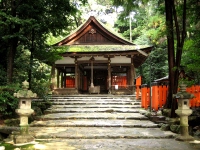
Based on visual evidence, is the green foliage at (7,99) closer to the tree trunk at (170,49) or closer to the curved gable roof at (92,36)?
the tree trunk at (170,49)

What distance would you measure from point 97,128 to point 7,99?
3938 mm

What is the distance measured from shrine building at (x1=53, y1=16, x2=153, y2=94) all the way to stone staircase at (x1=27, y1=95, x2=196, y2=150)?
403 cm

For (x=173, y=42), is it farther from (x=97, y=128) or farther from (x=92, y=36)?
(x=92, y=36)

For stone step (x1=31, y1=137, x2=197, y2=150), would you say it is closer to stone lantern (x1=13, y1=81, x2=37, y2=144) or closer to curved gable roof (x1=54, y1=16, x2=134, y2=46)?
stone lantern (x1=13, y1=81, x2=37, y2=144)

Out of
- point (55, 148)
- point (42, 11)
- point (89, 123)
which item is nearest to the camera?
point (55, 148)

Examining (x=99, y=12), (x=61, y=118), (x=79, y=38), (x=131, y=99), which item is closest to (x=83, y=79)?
(x=79, y=38)

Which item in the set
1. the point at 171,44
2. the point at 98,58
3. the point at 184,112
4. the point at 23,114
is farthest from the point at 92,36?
the point at 184,112

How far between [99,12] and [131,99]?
2812 cm

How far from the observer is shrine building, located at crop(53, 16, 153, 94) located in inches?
697

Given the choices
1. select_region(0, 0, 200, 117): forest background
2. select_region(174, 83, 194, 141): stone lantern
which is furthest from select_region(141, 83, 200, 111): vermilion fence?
select_region(174, 83, 194, 141): stone lantern

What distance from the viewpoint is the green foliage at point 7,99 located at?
333 inches

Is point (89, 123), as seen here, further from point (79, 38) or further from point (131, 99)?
point (79, 38)

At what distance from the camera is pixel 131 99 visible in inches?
571

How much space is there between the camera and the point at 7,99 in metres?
8.52
